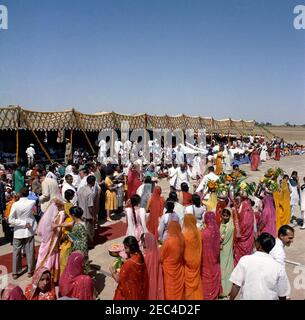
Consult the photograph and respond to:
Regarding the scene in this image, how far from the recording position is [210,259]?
485 centimetres

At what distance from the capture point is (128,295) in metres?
3.82

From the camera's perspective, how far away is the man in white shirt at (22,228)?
18.1ft

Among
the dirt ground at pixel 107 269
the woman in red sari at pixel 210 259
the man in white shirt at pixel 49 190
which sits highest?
the man in white shirt at pixel 49 190

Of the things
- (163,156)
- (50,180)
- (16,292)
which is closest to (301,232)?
(50,180)

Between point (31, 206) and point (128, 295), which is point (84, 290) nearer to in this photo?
point (128, 295)

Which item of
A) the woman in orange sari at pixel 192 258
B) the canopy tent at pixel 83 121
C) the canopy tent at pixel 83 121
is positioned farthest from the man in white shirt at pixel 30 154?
the woman in orange sari at pixel 192 258

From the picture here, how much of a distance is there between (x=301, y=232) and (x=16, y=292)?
722 cm

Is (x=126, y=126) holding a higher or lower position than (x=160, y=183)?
higher

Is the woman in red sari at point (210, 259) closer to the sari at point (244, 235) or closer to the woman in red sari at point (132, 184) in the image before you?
the sari at point (244, 235)

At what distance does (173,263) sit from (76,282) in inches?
50.0

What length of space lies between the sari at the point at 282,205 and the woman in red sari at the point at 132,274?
17.0 feet

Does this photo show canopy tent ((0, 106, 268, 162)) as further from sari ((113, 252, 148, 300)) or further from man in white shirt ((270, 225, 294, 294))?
man in white shirt ((270, 225, 294, 294))

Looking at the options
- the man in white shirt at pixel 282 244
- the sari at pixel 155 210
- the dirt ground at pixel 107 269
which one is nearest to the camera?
the man in white shirt at pixel 282 244

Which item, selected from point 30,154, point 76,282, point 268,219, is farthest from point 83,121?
point 76,282
